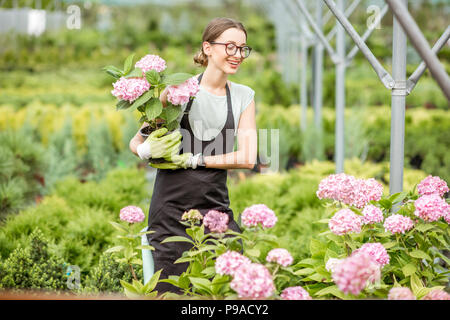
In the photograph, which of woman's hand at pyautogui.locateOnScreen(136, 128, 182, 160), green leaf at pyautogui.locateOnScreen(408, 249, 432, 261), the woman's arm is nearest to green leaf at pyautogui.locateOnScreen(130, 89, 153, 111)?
woman's hand at pyautogui.locateOnScreen(136, 128, 182, 160)

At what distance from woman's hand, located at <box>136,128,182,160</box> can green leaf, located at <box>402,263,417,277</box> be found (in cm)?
89

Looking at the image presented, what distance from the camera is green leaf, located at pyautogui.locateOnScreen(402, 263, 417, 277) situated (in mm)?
1688

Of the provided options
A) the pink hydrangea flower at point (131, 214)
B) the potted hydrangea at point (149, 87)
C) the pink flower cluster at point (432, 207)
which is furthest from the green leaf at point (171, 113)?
the pink flower cluster at point (432, 207)

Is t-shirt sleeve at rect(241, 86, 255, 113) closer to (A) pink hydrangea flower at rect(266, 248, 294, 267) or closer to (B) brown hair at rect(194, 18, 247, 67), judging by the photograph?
(B) brown hair at rect(194, 18, 247, 67)

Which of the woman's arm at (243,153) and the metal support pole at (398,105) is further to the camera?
the metal support pole at (398,105)

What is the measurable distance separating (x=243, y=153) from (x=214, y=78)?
33 centimetres

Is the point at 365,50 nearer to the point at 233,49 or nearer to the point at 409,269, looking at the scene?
the point at 233,49

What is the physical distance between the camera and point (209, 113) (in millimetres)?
1937

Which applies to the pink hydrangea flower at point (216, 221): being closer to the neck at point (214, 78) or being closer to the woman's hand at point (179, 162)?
the woman's hand at point (179, 162)

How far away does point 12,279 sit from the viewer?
88.4 inches

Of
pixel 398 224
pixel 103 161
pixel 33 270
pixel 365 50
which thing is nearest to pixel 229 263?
pixel 398 224

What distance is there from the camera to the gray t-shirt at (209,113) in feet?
6.34

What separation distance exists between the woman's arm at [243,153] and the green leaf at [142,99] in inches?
12.8
